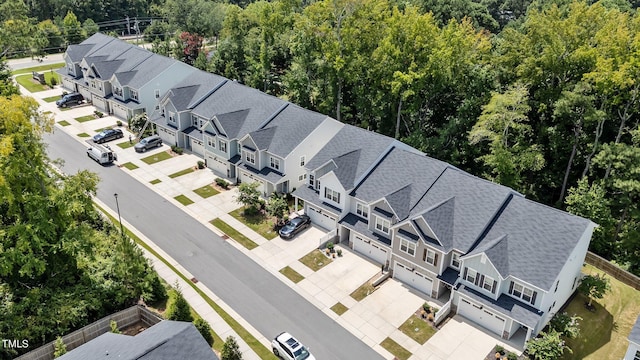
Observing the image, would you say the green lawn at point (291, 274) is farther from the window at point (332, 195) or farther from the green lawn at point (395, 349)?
the green lawn at point (395, 349)

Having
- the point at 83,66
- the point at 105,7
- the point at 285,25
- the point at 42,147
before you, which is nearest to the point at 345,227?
the point at 42,147

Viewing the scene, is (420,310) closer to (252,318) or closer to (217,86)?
(252,318)

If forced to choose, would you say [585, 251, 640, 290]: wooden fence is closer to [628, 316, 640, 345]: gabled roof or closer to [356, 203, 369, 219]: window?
[628, 316, 640, 345]: gabled roof

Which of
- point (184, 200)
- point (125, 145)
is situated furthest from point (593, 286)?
point (125, 145)

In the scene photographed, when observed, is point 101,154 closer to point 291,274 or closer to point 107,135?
point 107,135

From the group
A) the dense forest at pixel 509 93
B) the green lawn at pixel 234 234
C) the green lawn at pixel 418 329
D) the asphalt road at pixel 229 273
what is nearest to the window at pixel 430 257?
the green lawn at pixel 418 329

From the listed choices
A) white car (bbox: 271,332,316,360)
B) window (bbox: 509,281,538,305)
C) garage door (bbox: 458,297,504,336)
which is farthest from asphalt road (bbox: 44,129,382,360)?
window (bbox: 509,281,538,305)

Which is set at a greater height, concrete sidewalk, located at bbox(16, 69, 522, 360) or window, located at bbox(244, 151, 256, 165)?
window, located at bbox(244, 151, 256, 165)
